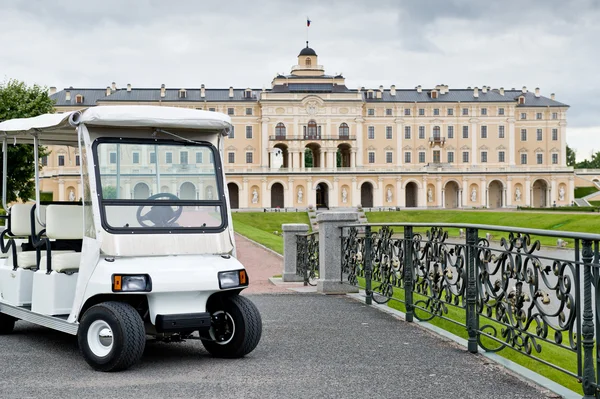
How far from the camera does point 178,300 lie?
6.73 m

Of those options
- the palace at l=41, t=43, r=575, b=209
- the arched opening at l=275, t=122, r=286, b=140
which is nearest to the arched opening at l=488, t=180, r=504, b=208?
the palace at l=41, t=43, r=575, b=209

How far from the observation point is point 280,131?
292 ft

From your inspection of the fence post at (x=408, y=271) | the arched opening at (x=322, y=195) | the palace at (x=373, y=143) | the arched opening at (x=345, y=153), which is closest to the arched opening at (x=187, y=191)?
the fence post at (x=408, y=271)

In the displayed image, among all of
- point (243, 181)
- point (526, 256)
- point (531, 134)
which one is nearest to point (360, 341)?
point (526, 256)

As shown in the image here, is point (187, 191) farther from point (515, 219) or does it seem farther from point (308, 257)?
point (515, 219)

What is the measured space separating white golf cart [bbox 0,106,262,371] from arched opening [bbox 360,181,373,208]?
8024 centimetres

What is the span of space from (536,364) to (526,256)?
76.0 inches

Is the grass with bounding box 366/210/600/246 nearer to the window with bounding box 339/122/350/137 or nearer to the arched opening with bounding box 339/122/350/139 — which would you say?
the arched opening with bounding box 339/122/350/139

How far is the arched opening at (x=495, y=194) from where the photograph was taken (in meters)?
89.4

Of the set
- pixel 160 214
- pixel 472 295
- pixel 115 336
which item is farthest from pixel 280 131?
pixel 115 336

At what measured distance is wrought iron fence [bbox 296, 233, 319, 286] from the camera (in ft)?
46.9

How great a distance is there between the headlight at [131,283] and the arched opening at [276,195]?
79711 mm

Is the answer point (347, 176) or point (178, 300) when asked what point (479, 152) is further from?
point (178, 300)

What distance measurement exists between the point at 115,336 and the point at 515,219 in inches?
2053
